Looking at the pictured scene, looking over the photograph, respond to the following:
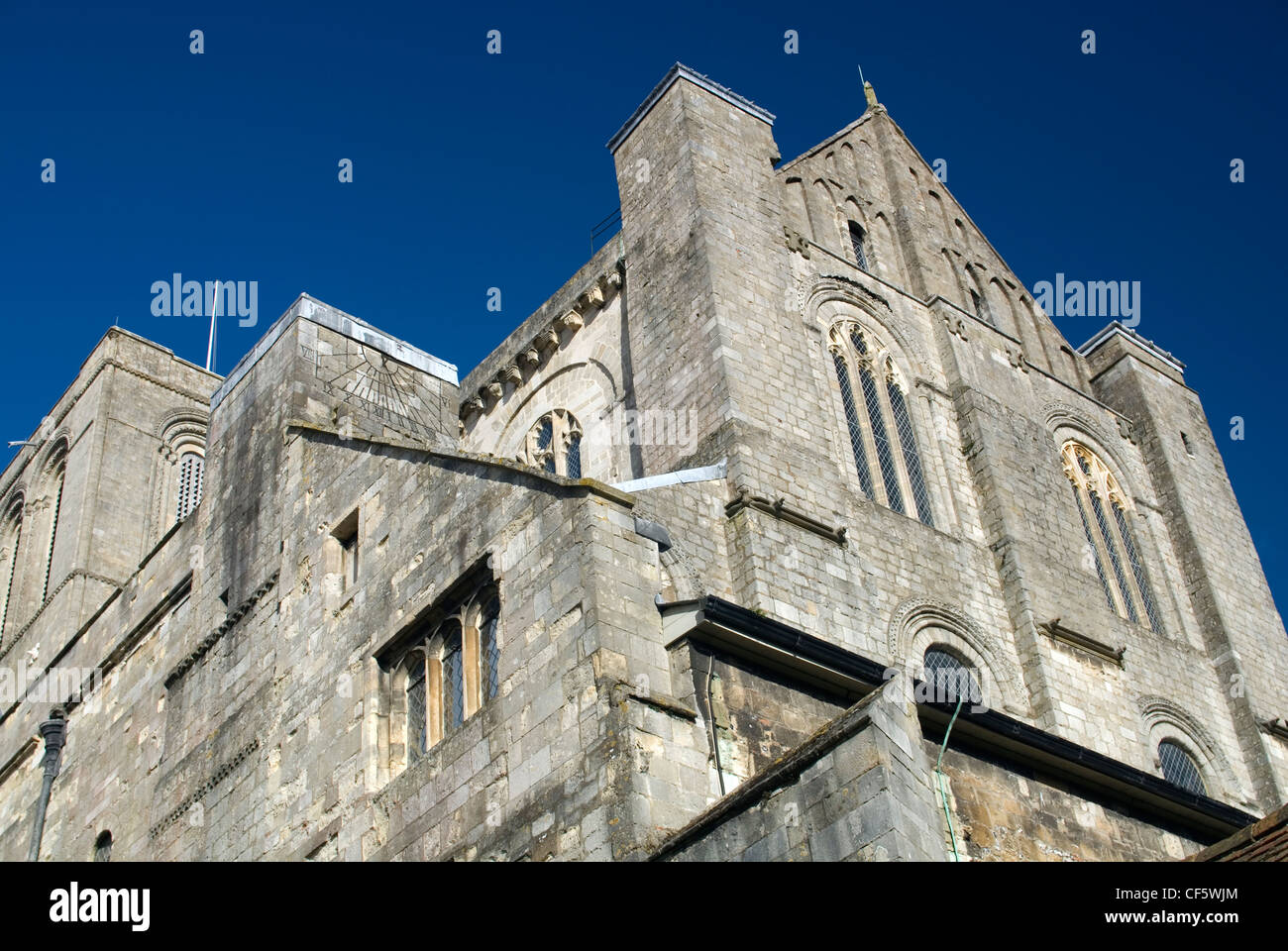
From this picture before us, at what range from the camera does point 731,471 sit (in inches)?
712

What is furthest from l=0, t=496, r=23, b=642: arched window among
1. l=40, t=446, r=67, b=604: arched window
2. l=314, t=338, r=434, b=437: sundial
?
l=314, t=338, r=434, b=437: sundial

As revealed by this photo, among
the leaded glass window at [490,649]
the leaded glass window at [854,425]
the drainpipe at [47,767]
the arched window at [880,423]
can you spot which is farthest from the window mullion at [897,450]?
the drainpipe at [47,767]

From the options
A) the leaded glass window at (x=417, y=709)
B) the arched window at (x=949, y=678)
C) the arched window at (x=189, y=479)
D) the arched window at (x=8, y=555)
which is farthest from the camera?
the arched window at (x=189, y=479)

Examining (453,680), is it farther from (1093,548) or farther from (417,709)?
(1093,548)

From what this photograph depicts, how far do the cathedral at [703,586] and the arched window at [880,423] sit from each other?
0.19ft

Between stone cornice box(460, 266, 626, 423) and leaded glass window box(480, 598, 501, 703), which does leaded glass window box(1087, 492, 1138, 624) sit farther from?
leaded glass window box(480, 598, 501, 703)

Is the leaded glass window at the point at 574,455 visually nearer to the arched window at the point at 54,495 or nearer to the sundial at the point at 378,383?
the sundial at the point at 378,383

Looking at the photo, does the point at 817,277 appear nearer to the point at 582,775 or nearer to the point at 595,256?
the point at 595,256

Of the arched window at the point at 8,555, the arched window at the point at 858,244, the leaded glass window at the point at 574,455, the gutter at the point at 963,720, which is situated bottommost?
the gutter at the point at 963,720

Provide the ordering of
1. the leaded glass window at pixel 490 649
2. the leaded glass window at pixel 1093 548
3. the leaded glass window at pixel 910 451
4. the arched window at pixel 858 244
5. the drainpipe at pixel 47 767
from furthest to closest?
the arched window at pixel 858 244, the leaded glass window at pixel 1093 548, the leaded glass window at pixel 910 451, the drainpipe at pixel 47 767, the leaded glass window at pixel 490 649

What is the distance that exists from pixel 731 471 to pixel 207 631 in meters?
6.13

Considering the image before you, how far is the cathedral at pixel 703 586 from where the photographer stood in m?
12.4

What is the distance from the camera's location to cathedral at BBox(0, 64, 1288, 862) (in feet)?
40.7
